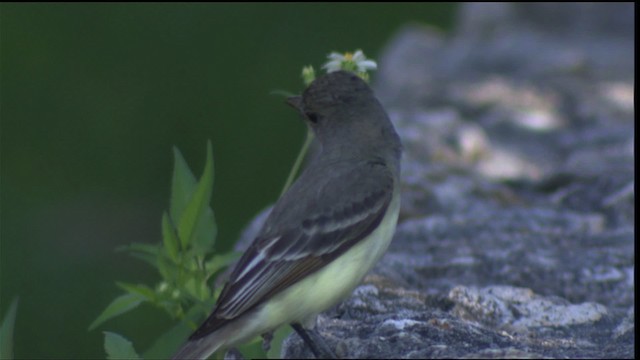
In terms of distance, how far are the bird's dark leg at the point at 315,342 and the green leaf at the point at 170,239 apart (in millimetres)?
509

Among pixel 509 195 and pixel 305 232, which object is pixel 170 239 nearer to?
pixel 305 232

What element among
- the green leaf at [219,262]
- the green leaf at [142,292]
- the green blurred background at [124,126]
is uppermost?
the green blurred background at [124,126]

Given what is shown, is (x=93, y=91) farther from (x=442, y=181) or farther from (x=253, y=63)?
(x=442, y=181)

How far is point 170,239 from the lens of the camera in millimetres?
4758

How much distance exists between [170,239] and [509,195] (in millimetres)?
2274

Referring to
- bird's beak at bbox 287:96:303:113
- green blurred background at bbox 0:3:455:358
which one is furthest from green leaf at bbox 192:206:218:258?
green blurred background at bbox 0:3:455:358

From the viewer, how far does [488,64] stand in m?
8.62

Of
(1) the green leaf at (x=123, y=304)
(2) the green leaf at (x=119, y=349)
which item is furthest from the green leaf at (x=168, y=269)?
(2) the green leaf at (x=119, y=349)

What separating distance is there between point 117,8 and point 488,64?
384 centimetres

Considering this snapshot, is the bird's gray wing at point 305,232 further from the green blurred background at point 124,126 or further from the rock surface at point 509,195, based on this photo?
the green blurred background at point 124,126

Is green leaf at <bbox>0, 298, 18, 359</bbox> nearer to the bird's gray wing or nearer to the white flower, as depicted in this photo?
the bird's gray wing

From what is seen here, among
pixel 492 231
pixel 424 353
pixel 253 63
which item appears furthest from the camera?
pixel 253 63

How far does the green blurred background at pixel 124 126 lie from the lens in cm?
874

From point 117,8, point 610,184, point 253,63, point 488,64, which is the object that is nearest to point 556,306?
point 610,184
